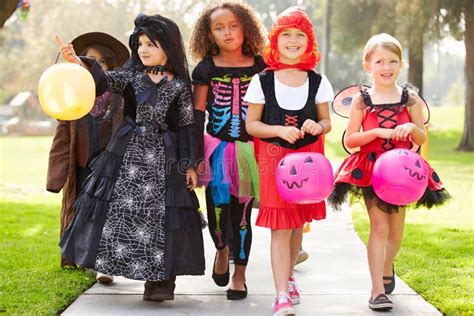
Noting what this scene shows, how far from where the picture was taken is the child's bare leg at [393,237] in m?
5.12

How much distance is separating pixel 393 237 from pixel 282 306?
95 centimetres

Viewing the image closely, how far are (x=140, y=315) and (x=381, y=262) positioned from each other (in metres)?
1.48

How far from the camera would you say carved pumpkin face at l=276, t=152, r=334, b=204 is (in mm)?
4551

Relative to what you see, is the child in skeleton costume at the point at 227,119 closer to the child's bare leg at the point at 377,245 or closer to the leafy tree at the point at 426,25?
the child's bare leg at the point at 377,245

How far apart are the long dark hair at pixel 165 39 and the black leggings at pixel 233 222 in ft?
2.73

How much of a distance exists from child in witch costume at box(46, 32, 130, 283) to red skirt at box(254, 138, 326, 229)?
56.8 inches

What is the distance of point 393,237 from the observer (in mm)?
5184

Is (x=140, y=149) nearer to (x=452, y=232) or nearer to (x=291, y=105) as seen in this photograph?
(x=291, y=105)

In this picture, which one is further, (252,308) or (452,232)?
(452,232)

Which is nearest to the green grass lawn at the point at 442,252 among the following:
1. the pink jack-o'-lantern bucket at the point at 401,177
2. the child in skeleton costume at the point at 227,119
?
the pink jack-o'-lantern bucket at the point at 401,177

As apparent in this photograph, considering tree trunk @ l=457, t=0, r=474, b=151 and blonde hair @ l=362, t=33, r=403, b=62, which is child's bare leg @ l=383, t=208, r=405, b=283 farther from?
tree trunk @ l=457, t=0, r=474, b=151

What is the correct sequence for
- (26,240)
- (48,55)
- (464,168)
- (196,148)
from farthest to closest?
(48,55)
(464,168)
(26,240)
(196,148)

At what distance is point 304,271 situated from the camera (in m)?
6.28

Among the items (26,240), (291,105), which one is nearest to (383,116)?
(291,105)
